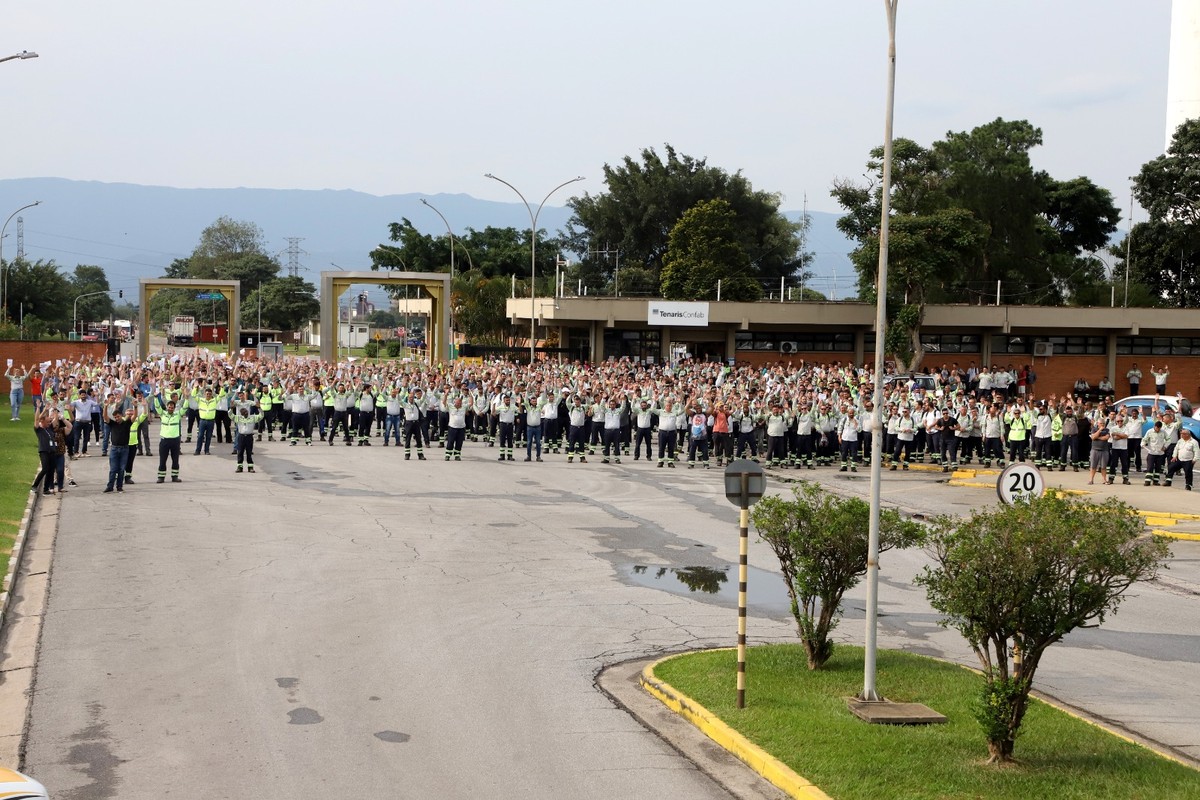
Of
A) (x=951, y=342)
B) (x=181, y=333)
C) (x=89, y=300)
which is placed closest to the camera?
(x=951, y=342)

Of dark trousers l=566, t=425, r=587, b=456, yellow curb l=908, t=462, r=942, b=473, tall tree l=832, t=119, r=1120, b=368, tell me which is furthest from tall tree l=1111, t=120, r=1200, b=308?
dark trousers l=566, t=425, r=587, b=456

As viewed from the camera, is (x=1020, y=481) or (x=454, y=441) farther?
(x=454, y=441)

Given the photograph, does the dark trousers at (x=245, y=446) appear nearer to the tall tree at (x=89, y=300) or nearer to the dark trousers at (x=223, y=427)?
the dark trousers at (x=223, y=427)

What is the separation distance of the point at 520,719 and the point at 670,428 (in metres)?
20.1

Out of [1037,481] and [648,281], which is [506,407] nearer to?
[1037,481]

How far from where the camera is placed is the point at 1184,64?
7525 centimetres

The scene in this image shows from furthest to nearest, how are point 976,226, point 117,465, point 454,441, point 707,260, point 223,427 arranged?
point 707,260, point 976,226, point 223,427, point 454,441, point 117,465

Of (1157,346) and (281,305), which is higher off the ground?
(281,305)

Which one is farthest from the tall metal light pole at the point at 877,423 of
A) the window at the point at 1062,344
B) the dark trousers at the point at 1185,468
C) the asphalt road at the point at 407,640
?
the window at the point at 1062,344

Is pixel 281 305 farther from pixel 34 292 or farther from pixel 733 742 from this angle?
pixel 733 742

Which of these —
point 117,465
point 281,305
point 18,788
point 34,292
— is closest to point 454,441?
point 117,465

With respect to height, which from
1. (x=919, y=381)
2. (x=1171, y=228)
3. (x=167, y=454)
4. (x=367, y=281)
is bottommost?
(x=167, y=454)

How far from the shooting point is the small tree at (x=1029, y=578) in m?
7.65

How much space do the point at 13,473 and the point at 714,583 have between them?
15.6 metres
